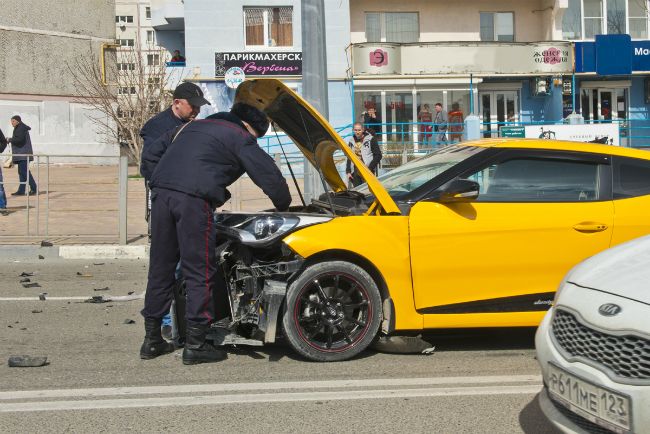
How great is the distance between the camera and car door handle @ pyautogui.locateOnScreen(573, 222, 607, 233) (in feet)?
17.5

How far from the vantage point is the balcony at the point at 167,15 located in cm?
3247

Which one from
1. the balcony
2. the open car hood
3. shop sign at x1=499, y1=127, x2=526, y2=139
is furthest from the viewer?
the balcony

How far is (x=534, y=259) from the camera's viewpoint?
5301 mm

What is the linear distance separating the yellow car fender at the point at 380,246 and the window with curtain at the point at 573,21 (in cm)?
2777

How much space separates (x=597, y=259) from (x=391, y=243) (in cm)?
172

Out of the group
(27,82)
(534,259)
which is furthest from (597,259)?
(27,82)

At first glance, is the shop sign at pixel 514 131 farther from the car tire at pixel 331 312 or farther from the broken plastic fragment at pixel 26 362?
the broken plastic fragment at pixel 26 362

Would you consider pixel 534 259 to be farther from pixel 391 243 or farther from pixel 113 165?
pixel 113 165

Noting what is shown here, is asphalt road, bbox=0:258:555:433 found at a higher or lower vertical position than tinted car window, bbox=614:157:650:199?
lower

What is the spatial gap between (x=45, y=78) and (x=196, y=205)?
30633 millimetres

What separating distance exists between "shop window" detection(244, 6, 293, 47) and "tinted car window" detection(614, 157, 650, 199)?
79.1 feet

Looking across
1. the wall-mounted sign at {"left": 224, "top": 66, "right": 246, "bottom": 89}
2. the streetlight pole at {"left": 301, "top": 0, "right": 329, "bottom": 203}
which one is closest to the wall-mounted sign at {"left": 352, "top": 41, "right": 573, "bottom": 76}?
the wall-mounted sign at {"left": 224, "top": 66, "right": 246, "bottom": 89}

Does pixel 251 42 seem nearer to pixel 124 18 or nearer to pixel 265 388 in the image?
pixel 265 388

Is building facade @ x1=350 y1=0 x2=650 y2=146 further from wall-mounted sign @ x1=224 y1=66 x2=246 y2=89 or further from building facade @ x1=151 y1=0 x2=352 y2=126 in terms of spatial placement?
wall-mounted sign @ x1=224 y1=66 x2=246 y2=89
